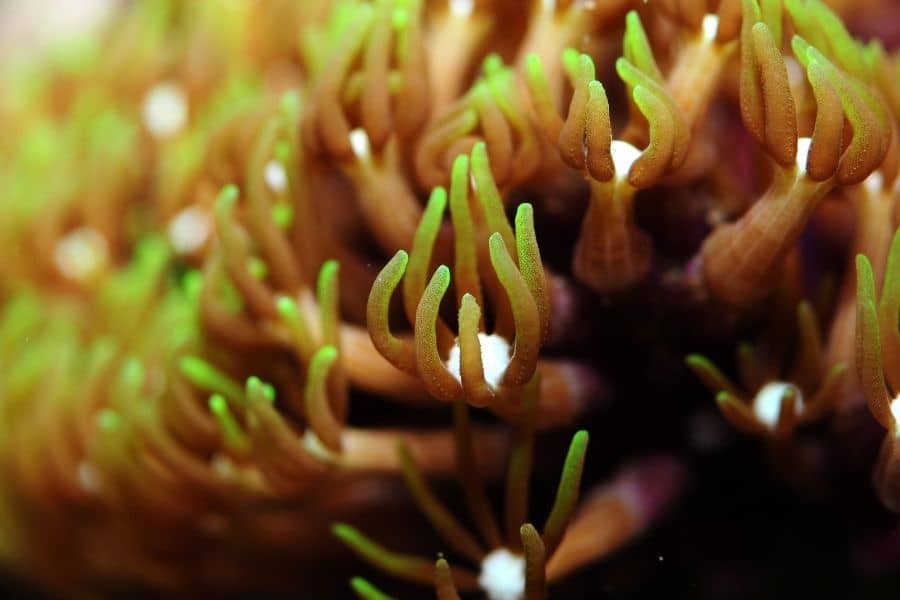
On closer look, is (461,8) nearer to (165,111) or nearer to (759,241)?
(759,241)

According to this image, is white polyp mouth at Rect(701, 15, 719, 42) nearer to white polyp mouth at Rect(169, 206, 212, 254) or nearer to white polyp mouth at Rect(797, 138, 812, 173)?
white polyp mouth at Rect(797, 138, 812, 173)

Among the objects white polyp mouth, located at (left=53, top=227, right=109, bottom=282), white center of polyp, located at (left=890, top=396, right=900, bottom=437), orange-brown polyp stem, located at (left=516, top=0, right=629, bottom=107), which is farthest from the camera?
white polyp mouth, located at (left=53, top=227, right=109, bottom=282)

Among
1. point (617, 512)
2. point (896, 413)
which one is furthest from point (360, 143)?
point (896, 413)

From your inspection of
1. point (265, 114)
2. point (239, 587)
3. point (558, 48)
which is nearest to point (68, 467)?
point (239, 587)

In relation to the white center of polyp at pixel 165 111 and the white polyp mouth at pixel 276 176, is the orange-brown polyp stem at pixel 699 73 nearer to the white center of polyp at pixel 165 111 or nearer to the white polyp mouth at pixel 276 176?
the white polyp mouth at pixel 276 176

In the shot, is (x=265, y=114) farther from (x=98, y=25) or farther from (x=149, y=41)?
(x=98, y=25)

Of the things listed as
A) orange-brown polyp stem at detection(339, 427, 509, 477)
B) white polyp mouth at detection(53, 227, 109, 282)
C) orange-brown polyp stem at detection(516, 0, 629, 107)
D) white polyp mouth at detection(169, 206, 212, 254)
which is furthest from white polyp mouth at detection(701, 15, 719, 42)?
white polyp mouth at detection(53, 227, 109, 282)

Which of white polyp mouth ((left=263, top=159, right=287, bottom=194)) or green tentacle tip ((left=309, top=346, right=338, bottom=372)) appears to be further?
white polyp mouth ((left=263, top=159, right=287, bottom=194))
